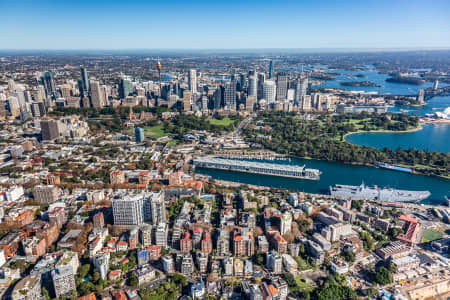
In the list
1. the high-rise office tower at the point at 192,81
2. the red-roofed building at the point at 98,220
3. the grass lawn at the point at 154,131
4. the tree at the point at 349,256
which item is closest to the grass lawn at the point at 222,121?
the grass lawn at the point at 154,131

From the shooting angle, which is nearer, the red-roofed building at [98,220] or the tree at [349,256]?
the tree at [349,256]

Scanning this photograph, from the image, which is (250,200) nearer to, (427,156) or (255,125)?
(427,156)

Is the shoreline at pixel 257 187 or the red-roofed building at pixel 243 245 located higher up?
the red-roofed building at pixel 243 245

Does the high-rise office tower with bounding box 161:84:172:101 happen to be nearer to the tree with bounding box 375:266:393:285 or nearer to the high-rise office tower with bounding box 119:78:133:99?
the high-rise office tower with bounding box 119:78:133:99

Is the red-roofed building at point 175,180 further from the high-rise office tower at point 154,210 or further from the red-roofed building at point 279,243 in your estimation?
the red-roofed building at point 279,243

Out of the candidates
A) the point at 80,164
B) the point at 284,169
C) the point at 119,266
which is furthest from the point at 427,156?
the point at 80,164

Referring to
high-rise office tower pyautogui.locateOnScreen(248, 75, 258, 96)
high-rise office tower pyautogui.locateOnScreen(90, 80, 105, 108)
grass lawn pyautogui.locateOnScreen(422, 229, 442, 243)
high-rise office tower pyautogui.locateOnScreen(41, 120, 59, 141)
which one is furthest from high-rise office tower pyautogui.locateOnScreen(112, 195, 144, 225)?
high-rise office tower pyautogui.locateOnScreen(248, 75, 258, 96)

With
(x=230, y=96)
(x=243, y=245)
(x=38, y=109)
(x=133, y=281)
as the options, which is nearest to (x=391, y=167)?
(x=243, y=245)
